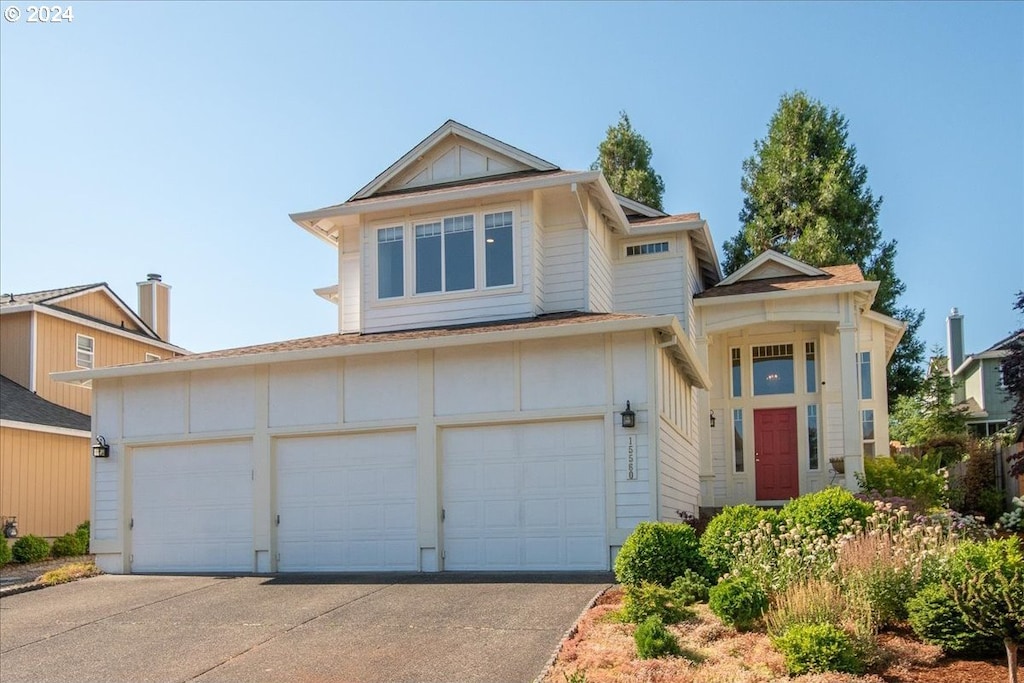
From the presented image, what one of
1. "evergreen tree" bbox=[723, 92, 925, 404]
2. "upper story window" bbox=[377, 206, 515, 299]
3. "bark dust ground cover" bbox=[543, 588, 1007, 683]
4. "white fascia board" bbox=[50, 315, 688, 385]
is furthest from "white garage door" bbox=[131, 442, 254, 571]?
"evergreen tree" bbox=[723, 92, 925, 404]

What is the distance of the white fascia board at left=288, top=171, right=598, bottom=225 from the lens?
15.3 metres

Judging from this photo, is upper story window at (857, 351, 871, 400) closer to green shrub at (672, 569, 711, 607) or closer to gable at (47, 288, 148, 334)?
green shrub at (672, 569, 711, 607)

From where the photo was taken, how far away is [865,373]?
68.8 feet

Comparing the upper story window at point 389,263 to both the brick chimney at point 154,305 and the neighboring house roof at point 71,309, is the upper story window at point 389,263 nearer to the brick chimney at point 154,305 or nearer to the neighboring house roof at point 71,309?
the neighboring house roof at point 71,309

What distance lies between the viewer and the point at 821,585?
8820 mm

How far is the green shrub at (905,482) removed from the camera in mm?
16719

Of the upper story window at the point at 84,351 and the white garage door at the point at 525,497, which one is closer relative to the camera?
the white garage door at the point at 525,497

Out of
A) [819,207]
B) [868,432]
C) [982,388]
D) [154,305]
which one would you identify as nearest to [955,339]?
[982,388]

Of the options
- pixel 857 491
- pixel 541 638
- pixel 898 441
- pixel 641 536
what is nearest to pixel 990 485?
pixel 857 491

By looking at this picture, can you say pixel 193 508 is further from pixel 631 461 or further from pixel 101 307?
pixel 101 307

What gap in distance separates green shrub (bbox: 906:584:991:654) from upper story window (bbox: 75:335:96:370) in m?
22.6

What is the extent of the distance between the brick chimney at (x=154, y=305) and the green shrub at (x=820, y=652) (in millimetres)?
25133

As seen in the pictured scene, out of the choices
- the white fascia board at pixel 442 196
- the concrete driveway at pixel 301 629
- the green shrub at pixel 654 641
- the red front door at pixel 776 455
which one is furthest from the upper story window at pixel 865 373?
the green shrub at pixel 654 641

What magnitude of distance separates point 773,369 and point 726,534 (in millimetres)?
10451
